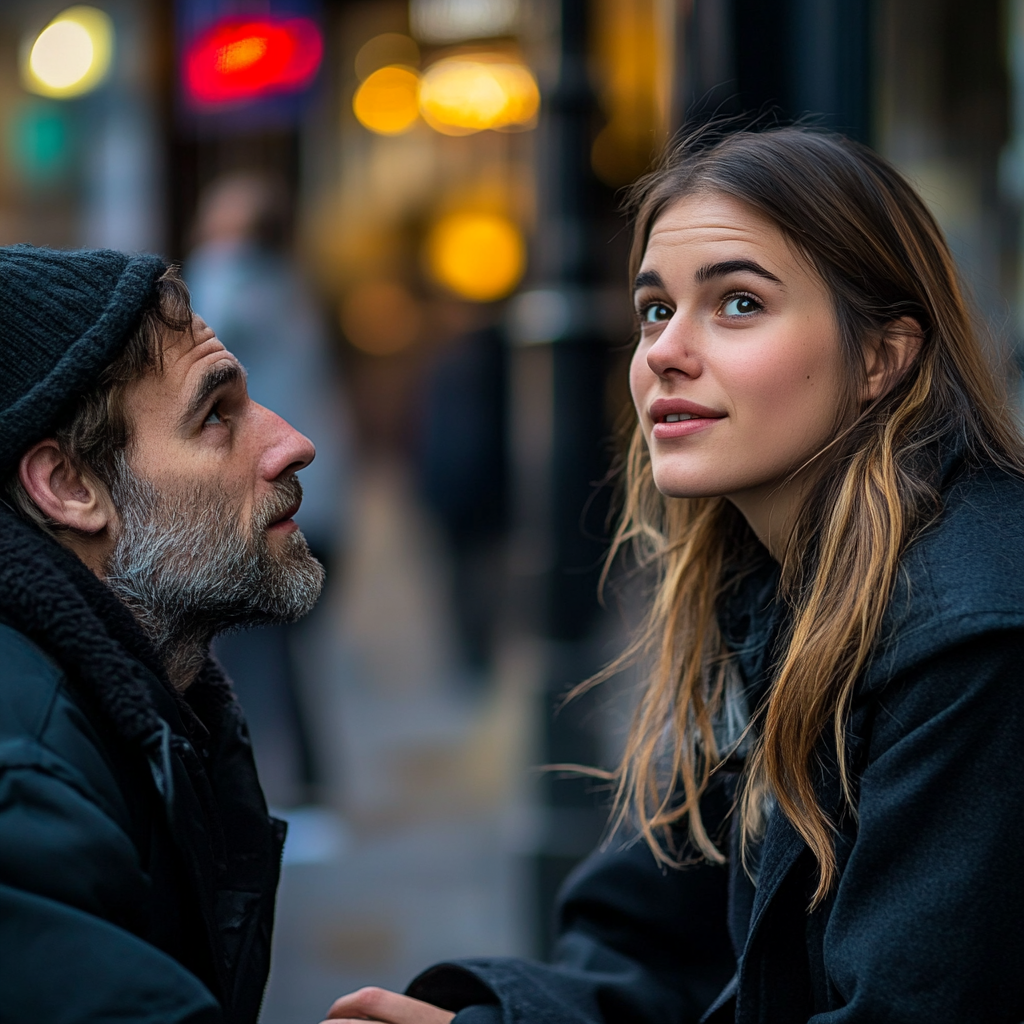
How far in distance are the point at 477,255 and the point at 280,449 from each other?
1212 cm

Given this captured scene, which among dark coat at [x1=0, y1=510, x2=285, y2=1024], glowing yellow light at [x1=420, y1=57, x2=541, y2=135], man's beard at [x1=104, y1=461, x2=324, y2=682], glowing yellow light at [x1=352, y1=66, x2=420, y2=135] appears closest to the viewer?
dark coat at [x1=0, y1=510, x2=285, y2=1024]

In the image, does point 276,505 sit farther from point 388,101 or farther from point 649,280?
point 388,101

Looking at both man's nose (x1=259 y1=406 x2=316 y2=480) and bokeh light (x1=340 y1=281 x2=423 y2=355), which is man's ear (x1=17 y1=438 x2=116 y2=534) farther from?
bokeh light (x1=340 y1=281 x2=423 y2=355)

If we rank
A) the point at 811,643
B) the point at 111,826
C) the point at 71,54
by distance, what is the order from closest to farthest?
the point at 111,826, the point at 811,643, the point at 71,54

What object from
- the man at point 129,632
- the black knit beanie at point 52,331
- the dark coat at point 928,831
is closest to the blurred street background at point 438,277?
the dark coat at point 928,831

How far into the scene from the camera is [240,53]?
10984 mm

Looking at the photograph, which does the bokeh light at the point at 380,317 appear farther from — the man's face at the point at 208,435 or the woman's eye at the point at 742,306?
the woman's eye at the point at 742,306

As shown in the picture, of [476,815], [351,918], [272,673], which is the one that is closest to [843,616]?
[351,918]

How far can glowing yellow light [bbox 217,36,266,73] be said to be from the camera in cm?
1101

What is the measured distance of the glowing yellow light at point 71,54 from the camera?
38.2 feet

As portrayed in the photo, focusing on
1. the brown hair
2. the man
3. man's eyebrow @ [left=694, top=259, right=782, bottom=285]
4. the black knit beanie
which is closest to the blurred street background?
man's eyebrow @ [left=694, top=259, right=782, bottom=285]

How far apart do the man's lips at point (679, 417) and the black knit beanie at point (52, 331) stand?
835 mm

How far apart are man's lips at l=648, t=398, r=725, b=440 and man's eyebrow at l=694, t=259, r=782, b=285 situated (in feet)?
0.66

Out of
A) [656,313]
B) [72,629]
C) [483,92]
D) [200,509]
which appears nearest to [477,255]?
[483,92]
